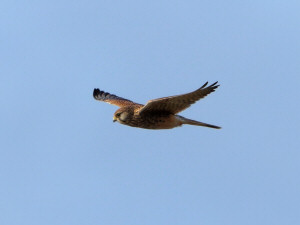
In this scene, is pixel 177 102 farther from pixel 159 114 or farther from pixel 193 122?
pixel 193 122

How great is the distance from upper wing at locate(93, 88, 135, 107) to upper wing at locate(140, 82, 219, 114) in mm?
3192

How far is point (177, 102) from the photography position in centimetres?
1260

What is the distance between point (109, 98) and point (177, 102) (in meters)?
4.96

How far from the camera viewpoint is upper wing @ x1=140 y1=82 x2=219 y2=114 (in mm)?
12045

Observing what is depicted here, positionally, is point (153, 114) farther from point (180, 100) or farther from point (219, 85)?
point (219, 85)

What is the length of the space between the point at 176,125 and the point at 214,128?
832mm

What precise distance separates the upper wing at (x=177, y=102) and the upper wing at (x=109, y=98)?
3.19m

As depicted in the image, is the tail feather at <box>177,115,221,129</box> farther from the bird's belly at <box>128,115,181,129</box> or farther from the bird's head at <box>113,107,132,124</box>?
the bird's head at <box>113,107,132,124</box>

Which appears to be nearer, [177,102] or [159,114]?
[177,102]

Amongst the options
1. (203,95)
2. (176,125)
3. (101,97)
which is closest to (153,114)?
(176,125)

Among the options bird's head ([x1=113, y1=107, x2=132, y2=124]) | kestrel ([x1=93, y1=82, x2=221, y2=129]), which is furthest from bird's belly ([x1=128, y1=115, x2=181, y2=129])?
bird's head ([x1=113, y1=107, x2=132, y2=124])

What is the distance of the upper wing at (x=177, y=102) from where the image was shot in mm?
12045

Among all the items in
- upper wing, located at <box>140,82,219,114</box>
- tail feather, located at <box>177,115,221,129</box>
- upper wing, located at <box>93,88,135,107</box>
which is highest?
upper wing, located at <box>93,88,135,107</box>

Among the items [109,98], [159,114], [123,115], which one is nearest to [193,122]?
[159,114]
